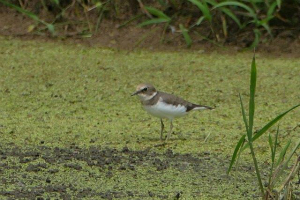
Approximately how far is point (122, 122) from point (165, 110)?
357mm

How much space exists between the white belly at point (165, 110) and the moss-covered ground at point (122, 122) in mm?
120

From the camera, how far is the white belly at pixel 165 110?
12.5ft

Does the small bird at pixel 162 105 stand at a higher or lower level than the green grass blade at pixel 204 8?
lower

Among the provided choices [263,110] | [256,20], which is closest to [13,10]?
[256,20]

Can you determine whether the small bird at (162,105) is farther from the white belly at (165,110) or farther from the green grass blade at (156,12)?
the green grass blade at (156,12)

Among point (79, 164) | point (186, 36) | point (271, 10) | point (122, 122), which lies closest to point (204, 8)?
point (186, 36)

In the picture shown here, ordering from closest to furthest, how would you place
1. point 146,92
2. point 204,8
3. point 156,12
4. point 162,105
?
point 162,105 < point 146,92 < point 204,8 < point 156,12

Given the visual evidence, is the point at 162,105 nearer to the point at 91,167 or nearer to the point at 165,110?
the point at 165,110

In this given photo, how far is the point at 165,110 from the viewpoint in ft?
12.5

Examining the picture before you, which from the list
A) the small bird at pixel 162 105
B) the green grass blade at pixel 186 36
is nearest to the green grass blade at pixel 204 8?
the green grass blade at pixel 186 36

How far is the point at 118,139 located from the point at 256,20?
1867 mm

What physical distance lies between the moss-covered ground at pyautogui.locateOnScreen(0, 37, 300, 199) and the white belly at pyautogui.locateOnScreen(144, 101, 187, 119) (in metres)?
0.12

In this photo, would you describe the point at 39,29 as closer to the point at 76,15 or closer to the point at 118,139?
the point at 76,15

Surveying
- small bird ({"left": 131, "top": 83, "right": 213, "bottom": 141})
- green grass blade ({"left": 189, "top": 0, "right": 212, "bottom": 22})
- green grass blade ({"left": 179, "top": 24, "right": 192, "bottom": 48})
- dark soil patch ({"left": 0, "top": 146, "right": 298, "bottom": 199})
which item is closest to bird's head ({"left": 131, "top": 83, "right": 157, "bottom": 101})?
small bird ({"left": 131, "top": 83, "right": 213, "bottom": 141})
